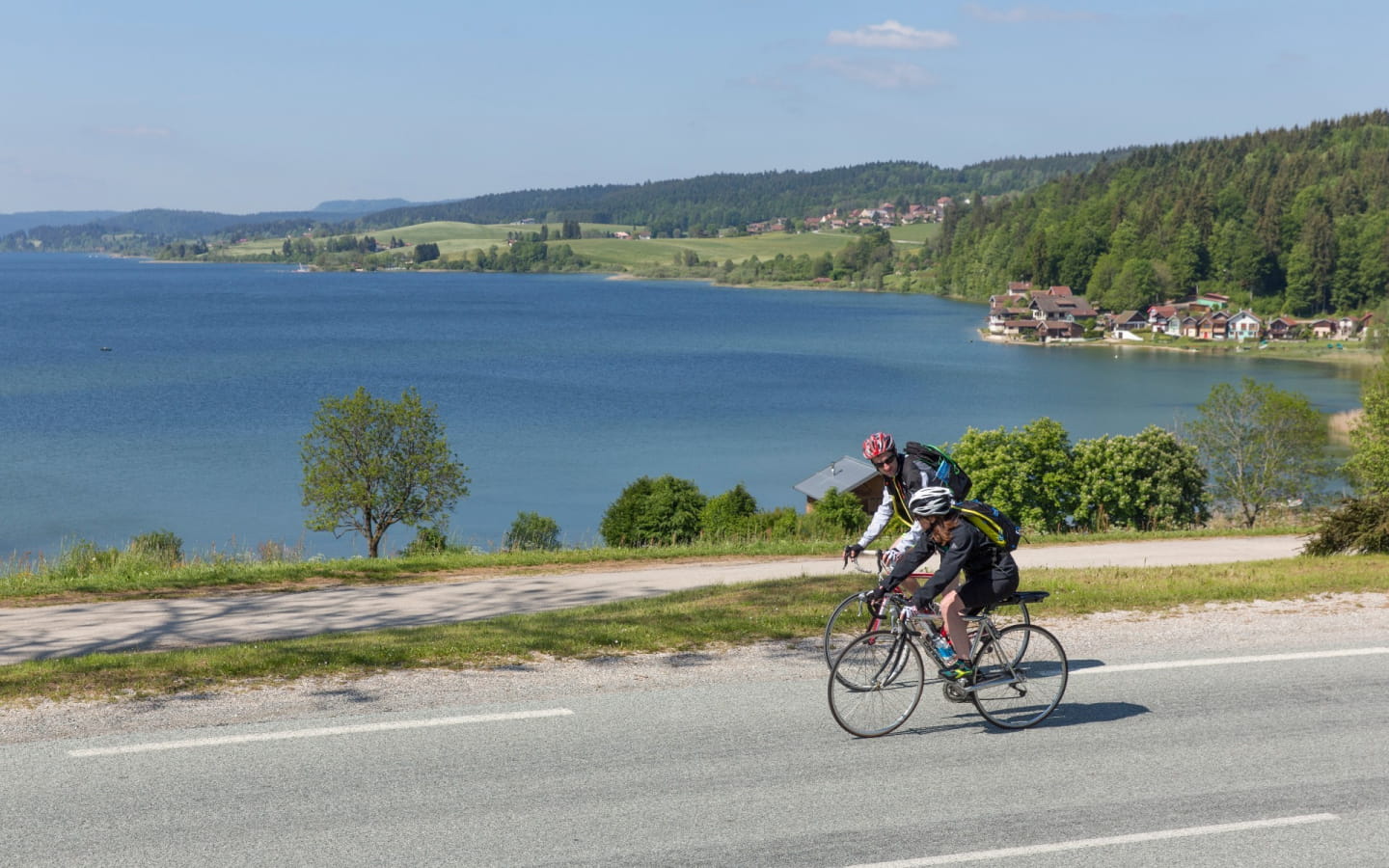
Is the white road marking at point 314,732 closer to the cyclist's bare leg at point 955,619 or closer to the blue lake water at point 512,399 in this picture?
the cyclist's bare leg at point 955,619

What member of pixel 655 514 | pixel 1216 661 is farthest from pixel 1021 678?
pixel 655 514

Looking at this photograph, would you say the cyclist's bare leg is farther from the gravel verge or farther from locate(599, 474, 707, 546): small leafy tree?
locate(599, 474, 707, 546): small leafy tree

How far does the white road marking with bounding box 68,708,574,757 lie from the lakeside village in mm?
146955

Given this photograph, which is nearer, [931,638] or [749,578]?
[931,638]

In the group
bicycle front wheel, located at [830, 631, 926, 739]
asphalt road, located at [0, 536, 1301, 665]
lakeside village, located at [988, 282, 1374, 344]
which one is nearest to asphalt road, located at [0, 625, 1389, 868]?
bicycle front wheel, located at [830, 631, 926, 739]

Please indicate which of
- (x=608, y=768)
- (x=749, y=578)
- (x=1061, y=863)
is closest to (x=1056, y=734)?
(x=1061, y=863)

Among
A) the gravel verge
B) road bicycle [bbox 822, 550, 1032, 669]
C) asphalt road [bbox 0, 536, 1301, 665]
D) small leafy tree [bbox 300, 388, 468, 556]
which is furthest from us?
small leafy tree [bbox 300, 388, 468, 556]

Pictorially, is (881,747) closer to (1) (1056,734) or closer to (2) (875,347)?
(1) (1056,734)

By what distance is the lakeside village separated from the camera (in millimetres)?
147750

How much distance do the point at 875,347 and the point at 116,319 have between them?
101 m

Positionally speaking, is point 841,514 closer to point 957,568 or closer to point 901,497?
point 901,497

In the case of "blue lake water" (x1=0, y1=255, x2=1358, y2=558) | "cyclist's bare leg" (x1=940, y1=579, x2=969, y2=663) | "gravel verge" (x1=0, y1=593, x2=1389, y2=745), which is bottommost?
"blue lake water" (x1=0, y1=255, x2=1358, y2=558)

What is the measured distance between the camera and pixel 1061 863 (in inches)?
271

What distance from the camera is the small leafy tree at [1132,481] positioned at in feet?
140
